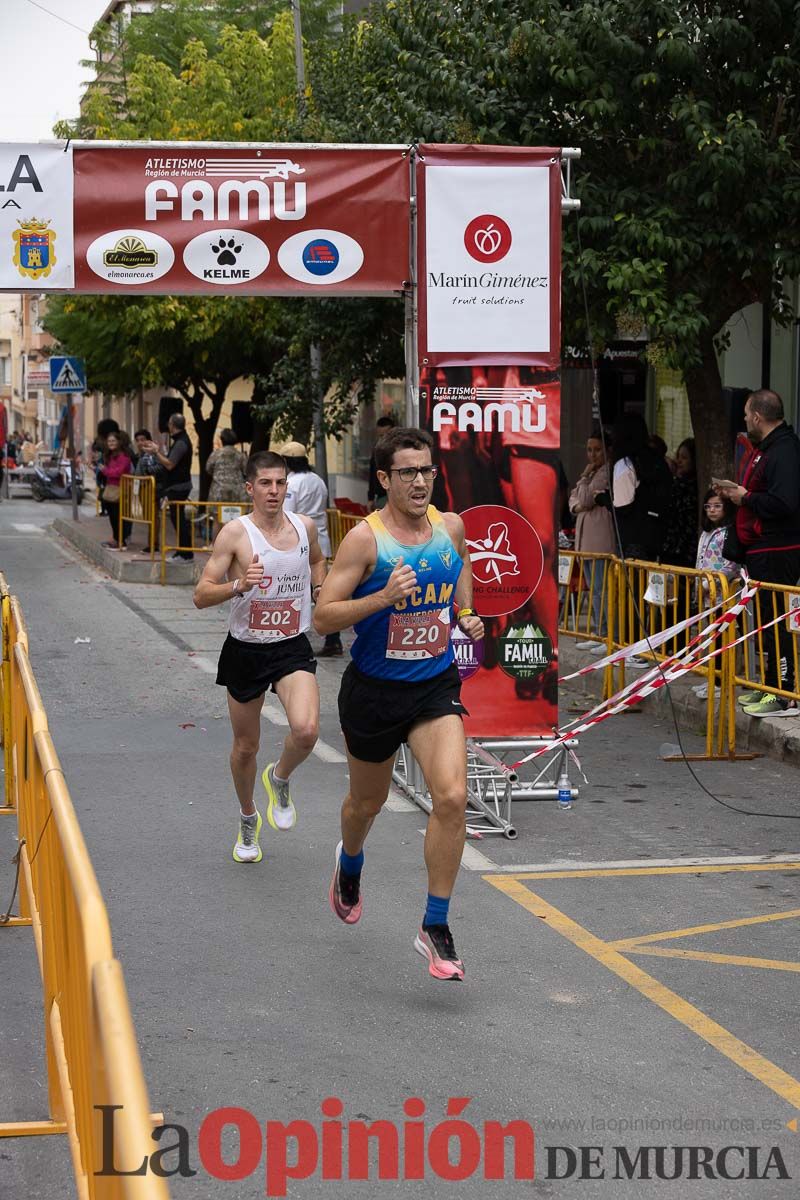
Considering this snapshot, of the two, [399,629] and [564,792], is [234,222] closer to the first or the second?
[564,792]

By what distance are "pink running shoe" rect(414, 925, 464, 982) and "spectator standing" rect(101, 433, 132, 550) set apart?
1955 cm

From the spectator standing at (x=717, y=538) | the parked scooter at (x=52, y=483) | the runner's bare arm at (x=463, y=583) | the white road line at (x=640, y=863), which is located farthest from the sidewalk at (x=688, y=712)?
the parked scooter at (x=52, y=483)

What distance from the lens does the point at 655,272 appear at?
41.7ft

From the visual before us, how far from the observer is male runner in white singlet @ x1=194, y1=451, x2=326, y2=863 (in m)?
7.71

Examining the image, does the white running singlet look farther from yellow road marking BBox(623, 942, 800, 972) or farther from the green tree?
the green tree

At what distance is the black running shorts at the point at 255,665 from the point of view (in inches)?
305

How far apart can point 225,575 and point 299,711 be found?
0.74 m

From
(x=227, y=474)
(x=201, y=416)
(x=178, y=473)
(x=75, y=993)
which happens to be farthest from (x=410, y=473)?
(x=201, y=416)

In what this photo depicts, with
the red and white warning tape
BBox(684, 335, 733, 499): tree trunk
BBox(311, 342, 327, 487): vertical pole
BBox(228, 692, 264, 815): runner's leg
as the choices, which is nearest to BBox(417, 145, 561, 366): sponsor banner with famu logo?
BBox(228, 692, 264, 815): runner's leg

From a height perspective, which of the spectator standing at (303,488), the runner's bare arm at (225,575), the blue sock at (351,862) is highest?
the spectator standing at (303,488)

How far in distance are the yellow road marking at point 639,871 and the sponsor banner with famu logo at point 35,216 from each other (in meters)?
4.46

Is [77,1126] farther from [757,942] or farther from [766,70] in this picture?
[766,70]

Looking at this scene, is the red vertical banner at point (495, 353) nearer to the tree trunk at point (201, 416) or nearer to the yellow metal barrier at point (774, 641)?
the yellow metal barrier at point (774, 641)

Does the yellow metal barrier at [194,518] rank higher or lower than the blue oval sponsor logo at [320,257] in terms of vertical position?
lower
